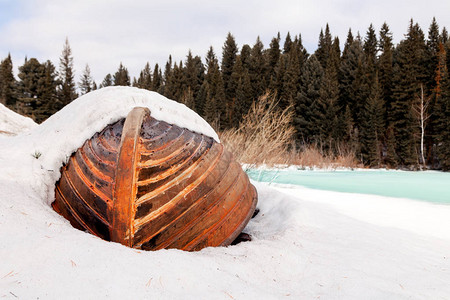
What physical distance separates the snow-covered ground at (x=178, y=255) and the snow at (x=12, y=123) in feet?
6.82

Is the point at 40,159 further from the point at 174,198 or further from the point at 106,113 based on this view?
the point at 174,198

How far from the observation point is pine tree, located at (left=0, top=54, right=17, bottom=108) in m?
33.4

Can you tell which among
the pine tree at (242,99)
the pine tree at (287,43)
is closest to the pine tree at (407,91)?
the pine tree at (242,99)

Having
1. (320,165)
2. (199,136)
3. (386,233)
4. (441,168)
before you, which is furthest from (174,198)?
(441,168)

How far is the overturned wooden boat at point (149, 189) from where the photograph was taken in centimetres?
148

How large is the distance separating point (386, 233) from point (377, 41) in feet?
166

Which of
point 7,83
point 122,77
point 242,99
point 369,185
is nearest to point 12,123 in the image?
point 369,185

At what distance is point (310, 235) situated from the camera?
223 cm

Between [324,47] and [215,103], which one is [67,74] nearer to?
[215,103]

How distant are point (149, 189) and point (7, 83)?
50627 millimetres

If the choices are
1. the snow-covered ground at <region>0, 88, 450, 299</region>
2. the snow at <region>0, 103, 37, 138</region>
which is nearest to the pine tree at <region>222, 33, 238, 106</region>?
the snow at <region>0, 103, 37, 138</region>

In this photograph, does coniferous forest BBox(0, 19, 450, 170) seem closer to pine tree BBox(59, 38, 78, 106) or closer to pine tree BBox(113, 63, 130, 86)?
pine tree BBox(59, 38, 78, 106)

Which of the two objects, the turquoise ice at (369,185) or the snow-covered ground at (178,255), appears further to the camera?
the turquoise ice at (369,185)

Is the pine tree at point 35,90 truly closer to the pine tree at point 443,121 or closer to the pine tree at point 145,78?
the pine tree at point 145,78
